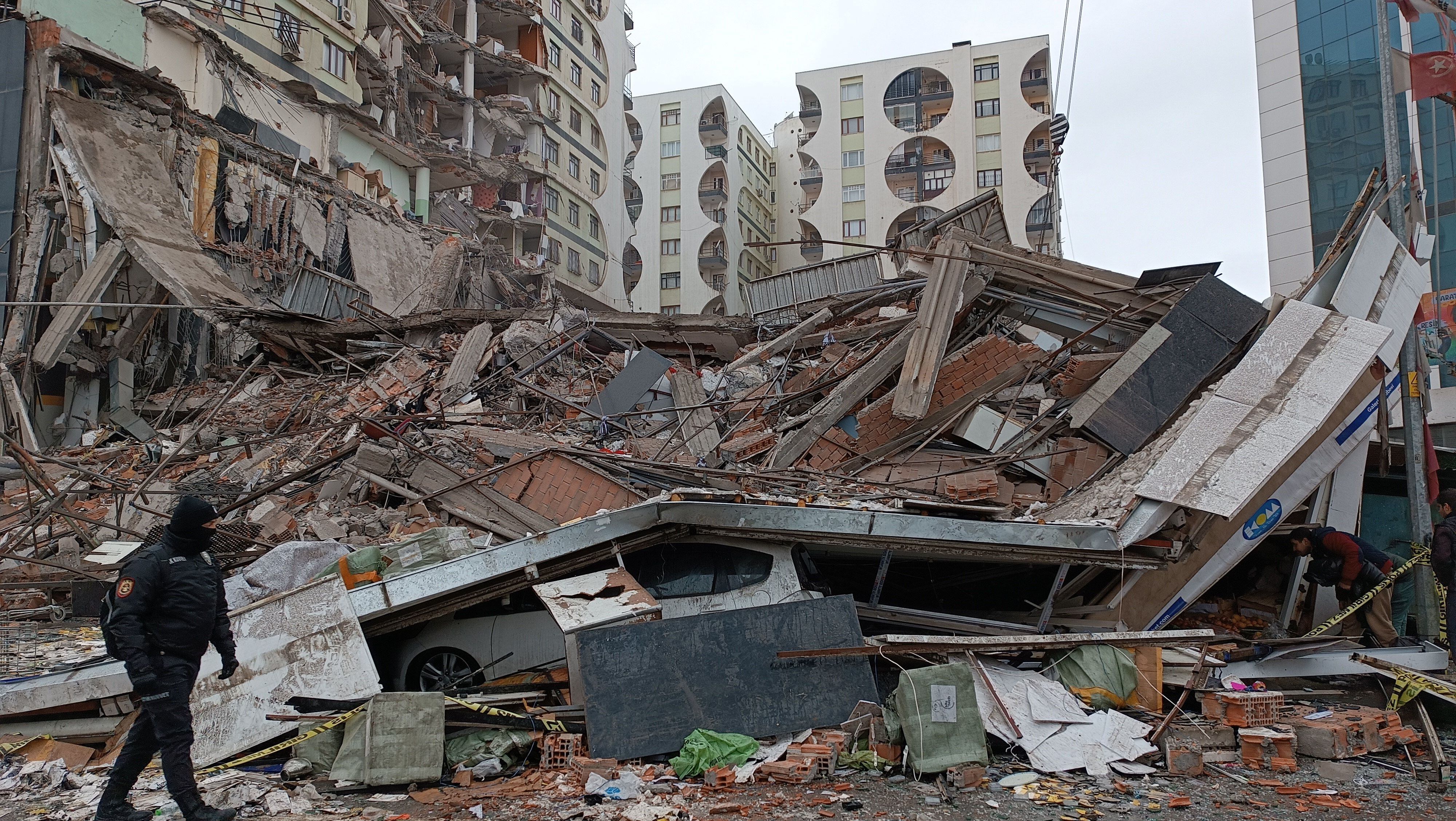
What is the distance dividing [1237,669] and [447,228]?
24.5 meters

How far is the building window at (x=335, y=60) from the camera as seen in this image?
24938 mm

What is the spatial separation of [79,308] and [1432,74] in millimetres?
19356

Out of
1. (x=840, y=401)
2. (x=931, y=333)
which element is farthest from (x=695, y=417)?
(x=931, y=333)

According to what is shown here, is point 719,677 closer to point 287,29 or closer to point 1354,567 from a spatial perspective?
point 1354,567

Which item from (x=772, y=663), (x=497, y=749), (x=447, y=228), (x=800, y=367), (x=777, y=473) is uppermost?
(x=447, y=228)

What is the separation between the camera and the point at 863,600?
817 centimetres

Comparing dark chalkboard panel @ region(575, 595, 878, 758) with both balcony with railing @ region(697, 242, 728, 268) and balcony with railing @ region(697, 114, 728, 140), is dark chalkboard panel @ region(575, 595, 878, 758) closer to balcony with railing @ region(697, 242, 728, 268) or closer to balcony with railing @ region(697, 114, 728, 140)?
balcony with railing @ region(697, 242, 728, 268)

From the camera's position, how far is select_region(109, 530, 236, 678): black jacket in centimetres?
439

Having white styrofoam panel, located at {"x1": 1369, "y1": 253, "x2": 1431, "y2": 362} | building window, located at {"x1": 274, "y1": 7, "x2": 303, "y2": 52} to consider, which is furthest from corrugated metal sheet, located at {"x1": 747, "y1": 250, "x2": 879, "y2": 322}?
building window, located at {"x1": 274, "y1": 7, "x2": 303, "y2": 52}

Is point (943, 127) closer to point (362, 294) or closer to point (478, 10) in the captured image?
point (478, 10)

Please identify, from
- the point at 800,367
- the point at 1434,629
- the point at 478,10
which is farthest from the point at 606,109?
the point at 1434,629

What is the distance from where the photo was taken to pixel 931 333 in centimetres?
1095

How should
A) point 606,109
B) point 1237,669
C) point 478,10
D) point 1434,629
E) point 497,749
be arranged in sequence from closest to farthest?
1. point 497,749
2. point 1237,669
3. point 1434,629
4. point 478,10
5. point 606,109

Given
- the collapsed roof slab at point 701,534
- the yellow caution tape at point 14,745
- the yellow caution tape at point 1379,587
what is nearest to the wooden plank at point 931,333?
the collapsed roof slab at point 701,534
